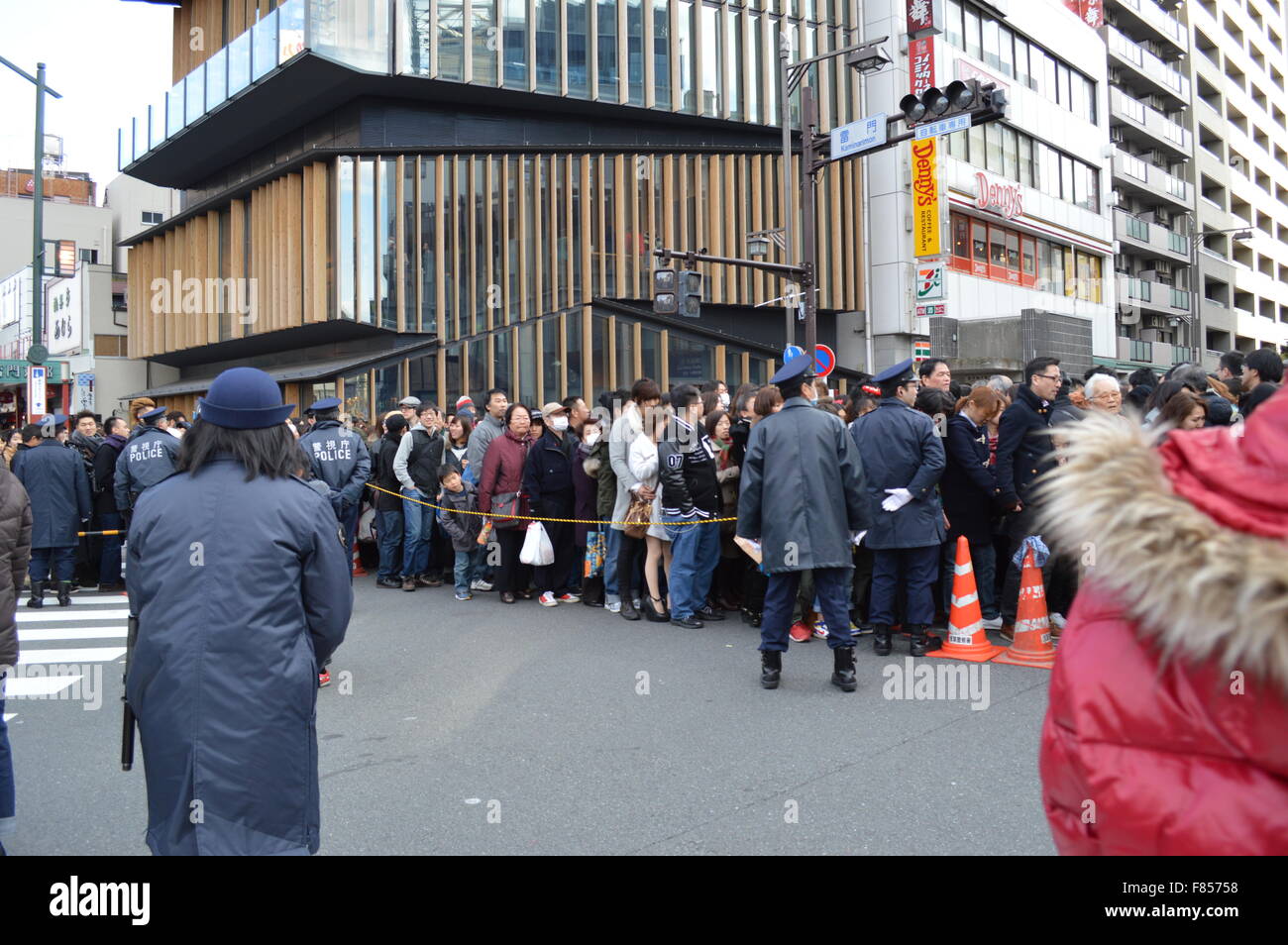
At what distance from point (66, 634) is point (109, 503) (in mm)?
2588

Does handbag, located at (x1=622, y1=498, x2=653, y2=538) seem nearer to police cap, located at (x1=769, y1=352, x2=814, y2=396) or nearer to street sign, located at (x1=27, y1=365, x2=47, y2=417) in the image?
police cap, located at (x1=769, y1=352, x2=814, y2=396)

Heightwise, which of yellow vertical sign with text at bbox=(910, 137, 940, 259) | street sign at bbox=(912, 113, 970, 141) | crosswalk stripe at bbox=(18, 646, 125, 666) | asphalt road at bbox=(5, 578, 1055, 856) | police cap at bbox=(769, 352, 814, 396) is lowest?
asphalt road at bbox=(5, 578, 1055, 856)

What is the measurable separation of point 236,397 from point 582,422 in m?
7.14

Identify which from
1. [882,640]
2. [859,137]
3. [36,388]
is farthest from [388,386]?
[882,640]

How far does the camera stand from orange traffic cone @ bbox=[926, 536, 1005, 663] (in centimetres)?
707

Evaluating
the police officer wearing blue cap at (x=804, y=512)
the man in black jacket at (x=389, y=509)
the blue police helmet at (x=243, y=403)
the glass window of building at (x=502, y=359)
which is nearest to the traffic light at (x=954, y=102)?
the man in black jacket at (x=389, y=509)

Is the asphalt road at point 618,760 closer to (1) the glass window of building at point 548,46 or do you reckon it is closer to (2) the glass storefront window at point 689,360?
(2) the glass storefront window at point 689,360

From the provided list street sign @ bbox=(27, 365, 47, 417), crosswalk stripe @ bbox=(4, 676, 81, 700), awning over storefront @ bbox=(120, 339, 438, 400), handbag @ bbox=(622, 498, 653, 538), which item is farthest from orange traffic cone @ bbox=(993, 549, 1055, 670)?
street sign @ bbox=(27, 365, 47, 417)

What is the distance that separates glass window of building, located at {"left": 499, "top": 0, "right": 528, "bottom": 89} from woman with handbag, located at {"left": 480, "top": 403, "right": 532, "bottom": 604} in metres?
15.0

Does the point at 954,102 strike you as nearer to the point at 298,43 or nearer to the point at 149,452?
the point at 149,452

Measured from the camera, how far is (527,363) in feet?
76.3

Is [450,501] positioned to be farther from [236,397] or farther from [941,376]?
[236,397]

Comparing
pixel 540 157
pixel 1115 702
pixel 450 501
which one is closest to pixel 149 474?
pixel 450 501
